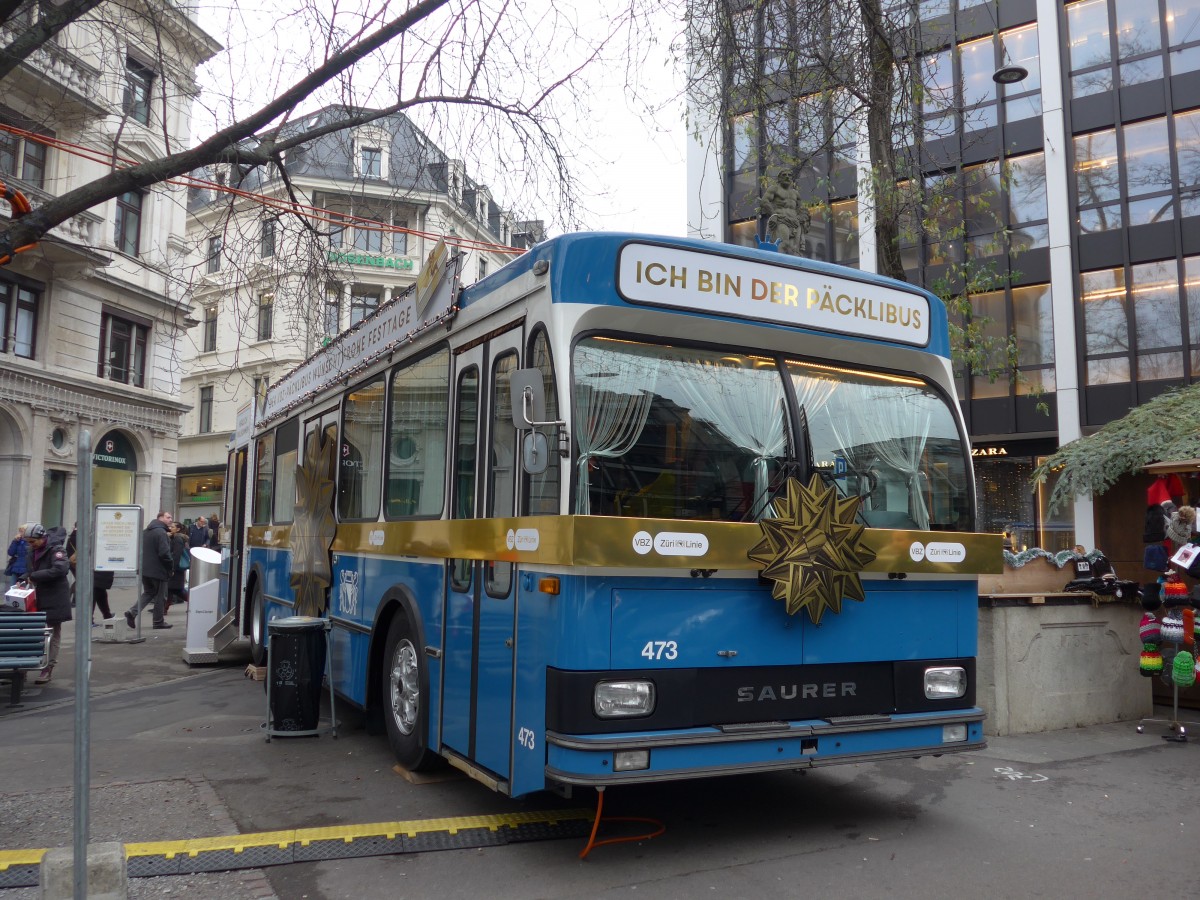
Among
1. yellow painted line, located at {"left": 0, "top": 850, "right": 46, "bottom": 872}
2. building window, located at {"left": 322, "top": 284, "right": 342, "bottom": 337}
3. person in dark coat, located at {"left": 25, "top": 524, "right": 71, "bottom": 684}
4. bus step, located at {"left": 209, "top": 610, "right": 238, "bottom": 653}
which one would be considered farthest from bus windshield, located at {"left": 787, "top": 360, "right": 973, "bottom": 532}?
bus step, located at {"left": 209, "top": 610, "right": 238, "bottom": 653}

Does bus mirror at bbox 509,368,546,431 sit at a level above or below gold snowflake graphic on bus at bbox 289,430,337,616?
above

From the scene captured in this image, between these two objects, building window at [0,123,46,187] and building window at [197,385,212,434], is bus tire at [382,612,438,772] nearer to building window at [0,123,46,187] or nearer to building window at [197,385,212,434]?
building window at [0,123,46,187]

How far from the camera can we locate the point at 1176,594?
8.07m

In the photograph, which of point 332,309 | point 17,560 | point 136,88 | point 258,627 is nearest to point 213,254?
point 136,88

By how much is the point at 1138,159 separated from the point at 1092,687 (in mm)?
17337

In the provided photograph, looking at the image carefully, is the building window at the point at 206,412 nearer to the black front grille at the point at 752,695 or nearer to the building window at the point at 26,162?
the building window at the point at 26,162

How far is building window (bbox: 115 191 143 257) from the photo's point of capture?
27.0m

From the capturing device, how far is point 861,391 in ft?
18.4

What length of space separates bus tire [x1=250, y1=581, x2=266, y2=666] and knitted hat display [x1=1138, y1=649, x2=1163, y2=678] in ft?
27.9

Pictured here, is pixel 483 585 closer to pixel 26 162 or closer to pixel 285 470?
pixel 285 470

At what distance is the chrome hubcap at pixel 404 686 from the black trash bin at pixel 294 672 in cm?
128

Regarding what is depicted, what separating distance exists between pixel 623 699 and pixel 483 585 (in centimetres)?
116

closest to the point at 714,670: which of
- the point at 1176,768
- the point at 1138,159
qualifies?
the point at 1176,768

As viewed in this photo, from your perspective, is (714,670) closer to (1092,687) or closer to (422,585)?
(422,585)
